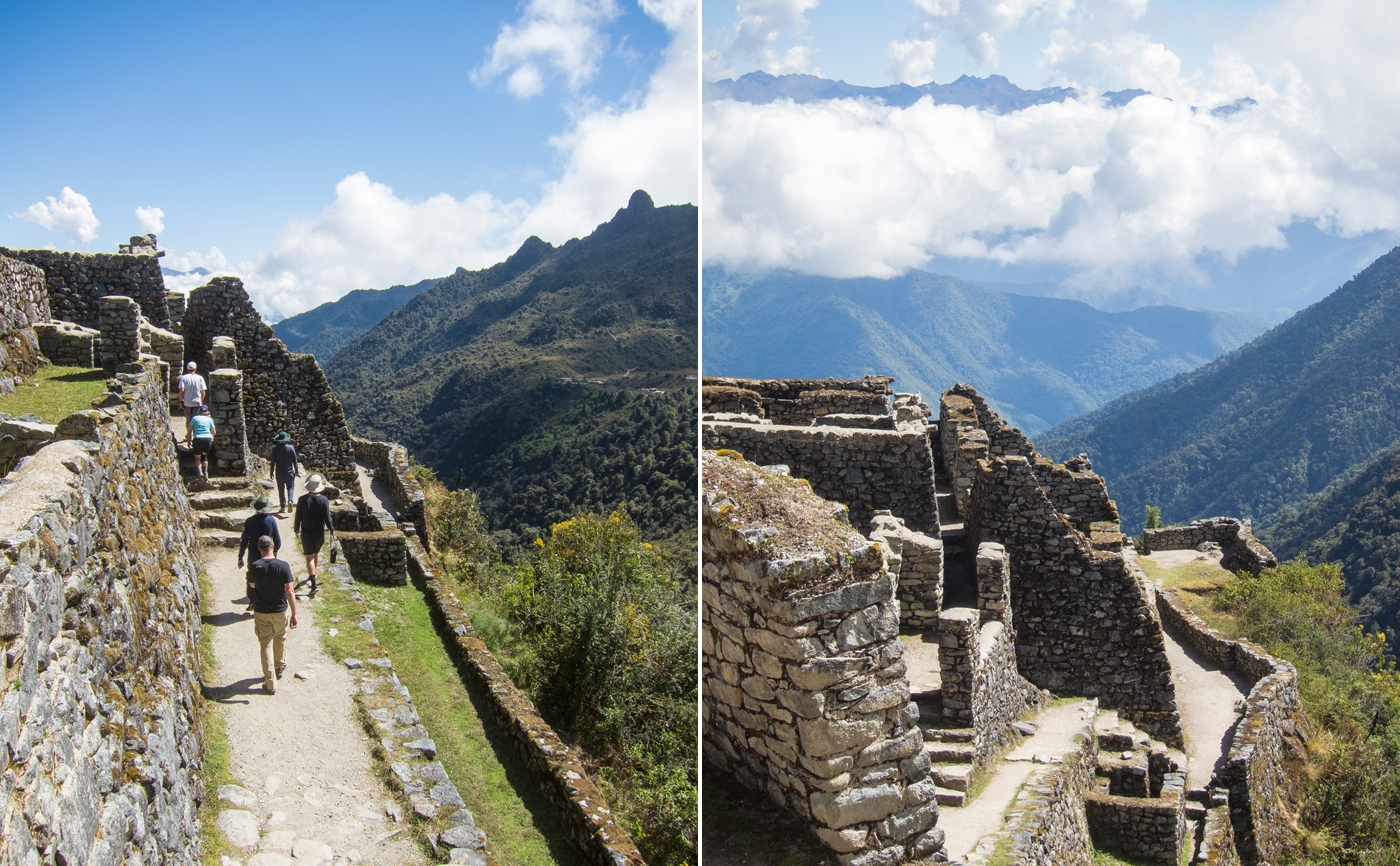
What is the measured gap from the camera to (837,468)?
→ 359 inches

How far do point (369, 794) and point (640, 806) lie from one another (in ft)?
13.4

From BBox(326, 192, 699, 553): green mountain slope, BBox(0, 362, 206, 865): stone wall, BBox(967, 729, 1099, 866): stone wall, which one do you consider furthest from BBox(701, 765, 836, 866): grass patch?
BBox(326, 192, 699, 553): green mountain slope

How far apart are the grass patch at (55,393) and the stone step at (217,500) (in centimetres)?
191

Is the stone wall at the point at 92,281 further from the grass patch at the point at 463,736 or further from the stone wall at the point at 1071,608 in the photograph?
the stone wall at the point at 1071,608

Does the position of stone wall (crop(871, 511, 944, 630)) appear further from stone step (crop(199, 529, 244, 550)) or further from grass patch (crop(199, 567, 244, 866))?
stone step (crop(199, 529, 244, 550))

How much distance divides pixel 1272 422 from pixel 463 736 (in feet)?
528

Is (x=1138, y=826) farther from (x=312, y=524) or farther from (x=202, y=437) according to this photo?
(x=202, y=437)

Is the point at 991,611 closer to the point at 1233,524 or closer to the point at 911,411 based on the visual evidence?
the point at 911,411

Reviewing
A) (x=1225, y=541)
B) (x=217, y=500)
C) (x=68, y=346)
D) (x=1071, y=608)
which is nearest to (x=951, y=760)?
(x=1071, y=608)

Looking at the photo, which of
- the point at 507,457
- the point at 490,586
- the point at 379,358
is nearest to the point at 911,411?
the point at 490,586

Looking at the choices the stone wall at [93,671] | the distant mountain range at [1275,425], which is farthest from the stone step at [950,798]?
the distant mountain range at [1275,425]

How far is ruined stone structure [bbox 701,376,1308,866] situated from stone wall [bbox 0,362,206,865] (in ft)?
9.19

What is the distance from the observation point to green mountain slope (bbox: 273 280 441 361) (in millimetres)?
127438

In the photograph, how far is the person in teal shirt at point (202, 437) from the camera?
40.3 feet
